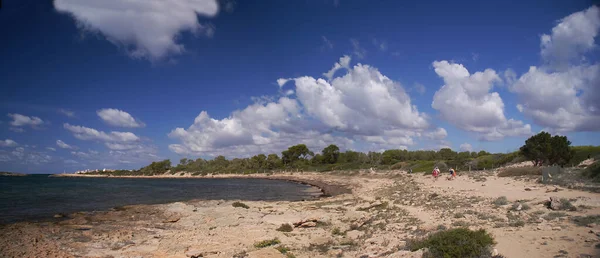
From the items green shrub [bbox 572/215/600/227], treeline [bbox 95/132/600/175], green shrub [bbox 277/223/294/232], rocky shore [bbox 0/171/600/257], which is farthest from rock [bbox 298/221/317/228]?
treeline [bbox 95/132/600/175]

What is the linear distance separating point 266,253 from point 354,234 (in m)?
4.94

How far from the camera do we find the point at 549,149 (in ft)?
135

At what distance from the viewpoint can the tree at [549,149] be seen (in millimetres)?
41594

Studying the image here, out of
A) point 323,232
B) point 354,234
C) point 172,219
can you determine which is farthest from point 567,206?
→ point 172,219

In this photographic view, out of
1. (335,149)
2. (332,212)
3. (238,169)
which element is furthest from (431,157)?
(332,212)

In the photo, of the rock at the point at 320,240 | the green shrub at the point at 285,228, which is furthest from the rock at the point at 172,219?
the rock at the point at 320,240

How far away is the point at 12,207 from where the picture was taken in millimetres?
27328

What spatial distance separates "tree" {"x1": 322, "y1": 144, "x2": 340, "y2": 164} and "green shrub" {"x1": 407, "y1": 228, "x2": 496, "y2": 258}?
12616cm

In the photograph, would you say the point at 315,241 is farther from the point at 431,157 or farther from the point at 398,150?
the point at 398,150

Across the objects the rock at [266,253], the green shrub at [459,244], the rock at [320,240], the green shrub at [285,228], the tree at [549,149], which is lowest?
the rock at [320,240]

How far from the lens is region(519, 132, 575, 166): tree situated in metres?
41.6

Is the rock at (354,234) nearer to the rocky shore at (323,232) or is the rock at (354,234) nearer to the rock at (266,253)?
the rocky shore at (323,232)

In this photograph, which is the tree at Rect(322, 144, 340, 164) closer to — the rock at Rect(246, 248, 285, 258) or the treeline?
the treeline

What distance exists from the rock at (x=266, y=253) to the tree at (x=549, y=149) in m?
46.0
